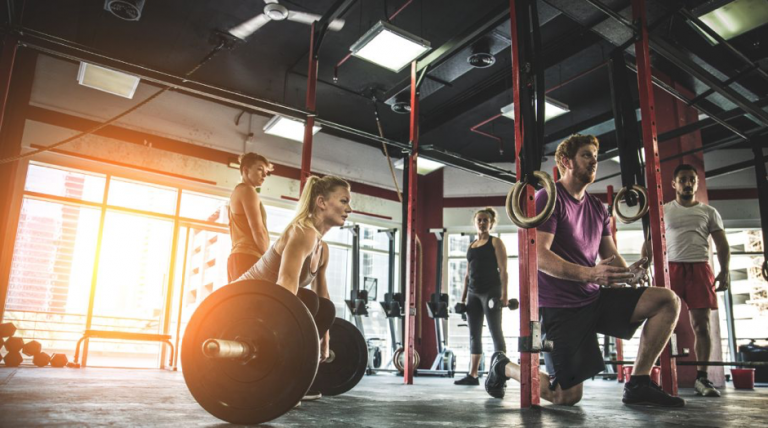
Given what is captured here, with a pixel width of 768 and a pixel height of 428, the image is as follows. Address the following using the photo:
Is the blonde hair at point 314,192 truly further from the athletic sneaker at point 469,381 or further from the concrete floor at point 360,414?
the athletic sneaker at point 469,381

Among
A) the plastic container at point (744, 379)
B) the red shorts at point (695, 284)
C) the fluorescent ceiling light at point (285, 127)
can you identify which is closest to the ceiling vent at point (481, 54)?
the fluorescent ceiling light at point (285, 127)

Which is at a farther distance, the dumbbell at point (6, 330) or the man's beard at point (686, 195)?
the dumbbell at point (6, 330)

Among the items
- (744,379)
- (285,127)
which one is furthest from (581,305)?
(285,127)

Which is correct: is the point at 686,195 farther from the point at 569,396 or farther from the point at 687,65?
the point at 569,396

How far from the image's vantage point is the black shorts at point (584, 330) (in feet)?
7.19

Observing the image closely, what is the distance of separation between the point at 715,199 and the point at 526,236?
7.68 metres

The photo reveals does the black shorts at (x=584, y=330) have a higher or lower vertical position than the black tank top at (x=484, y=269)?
lower

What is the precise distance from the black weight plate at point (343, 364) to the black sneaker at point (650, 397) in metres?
1.30

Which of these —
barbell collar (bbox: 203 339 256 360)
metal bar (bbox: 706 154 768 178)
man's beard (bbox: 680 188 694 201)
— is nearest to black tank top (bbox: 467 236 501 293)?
man's beard (bbox: 680 188 694 201)

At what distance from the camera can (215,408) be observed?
60.7 inches

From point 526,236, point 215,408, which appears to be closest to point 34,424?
point 215,408

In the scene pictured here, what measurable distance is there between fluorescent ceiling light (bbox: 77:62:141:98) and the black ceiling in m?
0.47

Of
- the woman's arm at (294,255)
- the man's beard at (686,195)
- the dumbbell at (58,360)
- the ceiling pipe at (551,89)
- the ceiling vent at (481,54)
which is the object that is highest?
the ceiling pipe at (551,89)

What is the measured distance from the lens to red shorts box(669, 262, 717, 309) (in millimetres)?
3432
